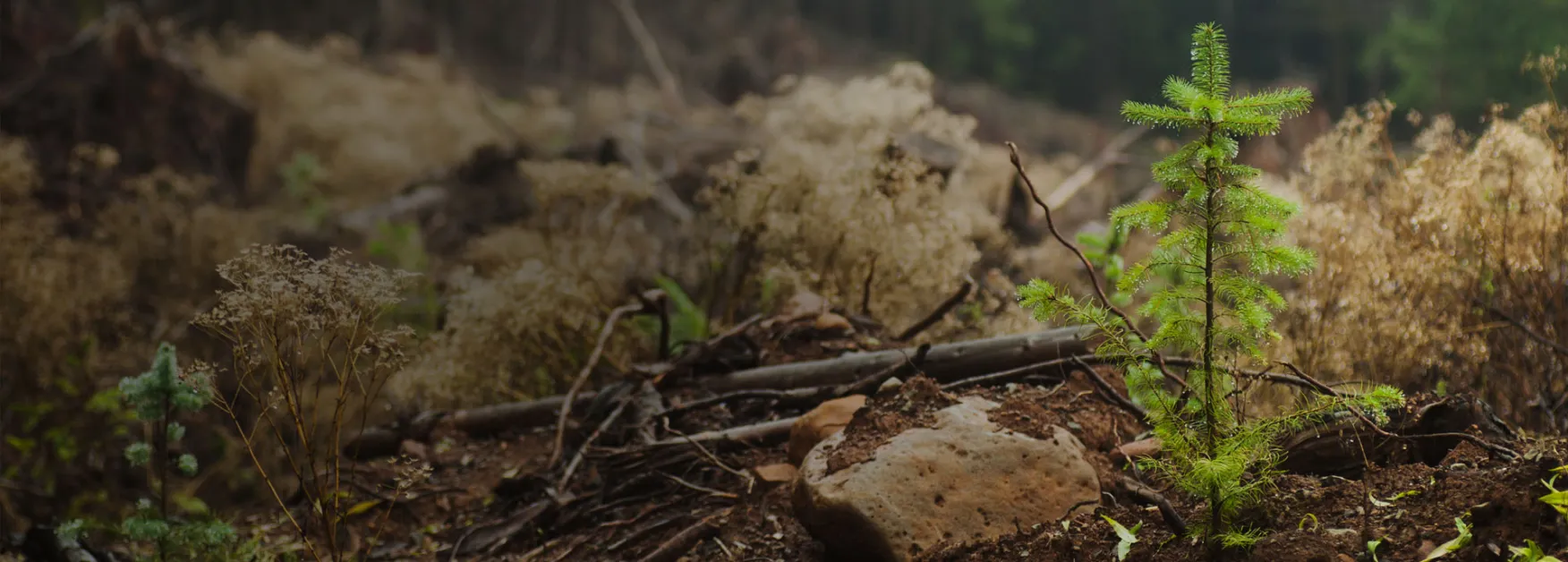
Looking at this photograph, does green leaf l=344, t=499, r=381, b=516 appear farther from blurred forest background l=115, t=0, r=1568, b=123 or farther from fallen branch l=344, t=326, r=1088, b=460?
blurred forest background l=115, t=0, r=1568, b=123

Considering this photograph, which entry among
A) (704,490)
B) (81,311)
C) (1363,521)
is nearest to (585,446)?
(704,490)

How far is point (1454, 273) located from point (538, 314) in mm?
3789

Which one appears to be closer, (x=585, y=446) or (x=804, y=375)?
(x=585, y=446)

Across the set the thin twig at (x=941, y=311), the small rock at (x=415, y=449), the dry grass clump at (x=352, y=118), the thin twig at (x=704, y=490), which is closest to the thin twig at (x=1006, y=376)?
the thin twig at (x=941, y=311)

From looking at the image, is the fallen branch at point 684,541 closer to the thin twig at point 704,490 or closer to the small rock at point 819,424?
the thin twig at point 704,490

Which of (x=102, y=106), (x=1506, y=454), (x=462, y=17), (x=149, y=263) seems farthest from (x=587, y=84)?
(x=1506, y=454)

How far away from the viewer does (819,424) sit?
3207 mm

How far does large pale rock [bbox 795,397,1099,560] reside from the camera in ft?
8.48

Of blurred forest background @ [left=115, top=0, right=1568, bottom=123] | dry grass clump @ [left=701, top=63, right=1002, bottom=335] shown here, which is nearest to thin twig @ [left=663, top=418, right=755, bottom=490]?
dry grass clump @ [left=701, top=63, right=1002, bottom=335]

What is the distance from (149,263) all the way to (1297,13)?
19.2 meters

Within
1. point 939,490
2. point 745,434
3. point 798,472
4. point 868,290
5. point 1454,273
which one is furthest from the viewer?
point 868,290

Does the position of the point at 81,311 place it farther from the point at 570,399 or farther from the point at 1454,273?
the point at 1454,273

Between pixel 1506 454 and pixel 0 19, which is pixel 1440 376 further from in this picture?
pixel 0 19

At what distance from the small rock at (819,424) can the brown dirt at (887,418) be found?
10cm
